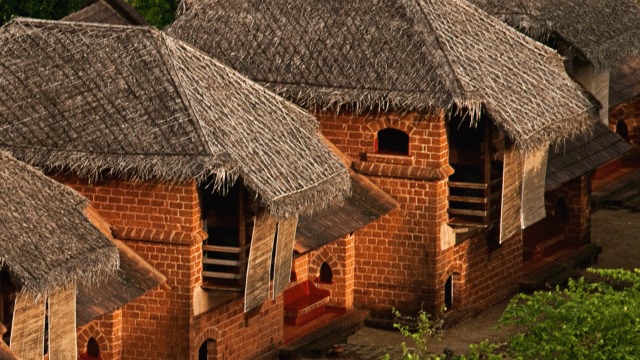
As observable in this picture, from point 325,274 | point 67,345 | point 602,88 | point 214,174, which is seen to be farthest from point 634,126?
point 67,345

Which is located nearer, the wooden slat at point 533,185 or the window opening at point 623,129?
the wooden slat at point 533,185

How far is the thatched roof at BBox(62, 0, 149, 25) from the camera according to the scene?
91.2 feet

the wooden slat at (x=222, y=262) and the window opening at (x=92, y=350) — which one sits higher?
the wooden slat at (x=222, y=262)

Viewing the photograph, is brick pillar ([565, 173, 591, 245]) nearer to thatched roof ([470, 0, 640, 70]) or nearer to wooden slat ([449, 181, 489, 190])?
thatched roof ([470, 0, 640, 70])

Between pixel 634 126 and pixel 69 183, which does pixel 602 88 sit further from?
pixel 69 183

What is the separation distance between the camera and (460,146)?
86.2 ft

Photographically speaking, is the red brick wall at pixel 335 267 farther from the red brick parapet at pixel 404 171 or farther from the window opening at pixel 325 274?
the red brick parapet at pixel 404 171

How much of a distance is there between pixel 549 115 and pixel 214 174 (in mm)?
6997

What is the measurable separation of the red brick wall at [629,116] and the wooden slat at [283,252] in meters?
14.9

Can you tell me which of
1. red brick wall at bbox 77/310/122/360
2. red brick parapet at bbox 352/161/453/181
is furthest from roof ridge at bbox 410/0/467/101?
red brick wall at bbox 77/310/122/360

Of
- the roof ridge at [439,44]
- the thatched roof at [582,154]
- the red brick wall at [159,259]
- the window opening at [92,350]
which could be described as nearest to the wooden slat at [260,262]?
the red brick wall at [159,259]

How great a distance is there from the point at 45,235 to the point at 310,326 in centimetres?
674

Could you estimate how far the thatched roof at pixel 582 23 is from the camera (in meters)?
30.5

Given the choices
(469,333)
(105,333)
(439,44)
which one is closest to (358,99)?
(439,44)
